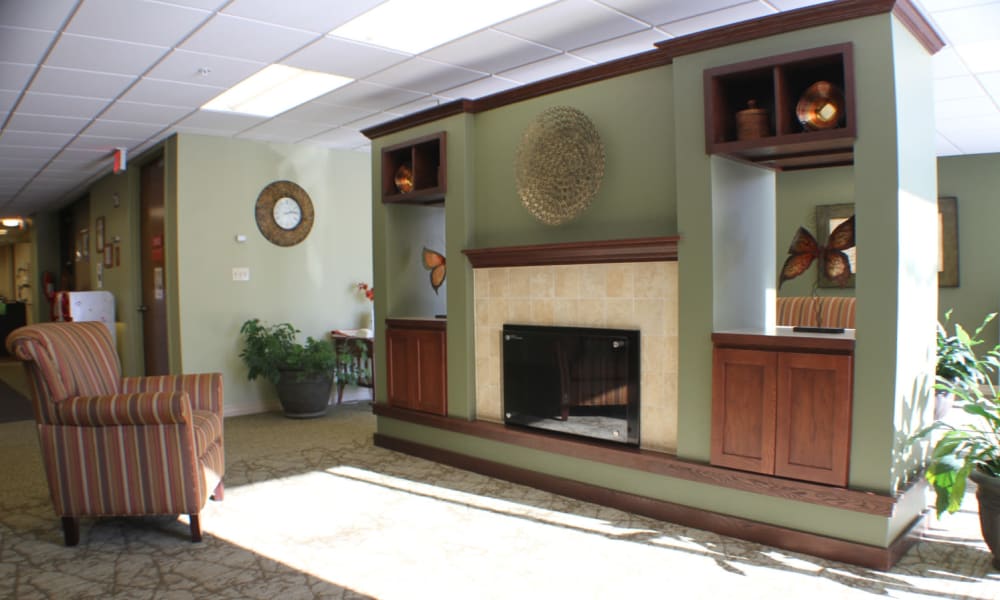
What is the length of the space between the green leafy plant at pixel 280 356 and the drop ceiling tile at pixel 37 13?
318cm

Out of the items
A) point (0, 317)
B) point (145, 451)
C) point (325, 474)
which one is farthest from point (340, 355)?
point (0, 317)

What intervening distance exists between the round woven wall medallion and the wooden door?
4217mm

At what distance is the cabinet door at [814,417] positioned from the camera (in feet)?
9.29

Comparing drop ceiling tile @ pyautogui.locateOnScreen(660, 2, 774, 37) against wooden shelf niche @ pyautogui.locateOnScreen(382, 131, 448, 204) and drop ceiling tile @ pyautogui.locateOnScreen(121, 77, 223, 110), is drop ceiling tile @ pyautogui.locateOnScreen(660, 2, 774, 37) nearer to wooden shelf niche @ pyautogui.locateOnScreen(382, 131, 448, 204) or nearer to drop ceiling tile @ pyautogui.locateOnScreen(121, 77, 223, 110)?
wooden shelf niche @ pyautogui.locateOnScreen(382, 131, 448, 204)

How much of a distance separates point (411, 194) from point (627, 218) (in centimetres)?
169

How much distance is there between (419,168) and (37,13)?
228 centimetres

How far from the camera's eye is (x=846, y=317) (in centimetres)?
527

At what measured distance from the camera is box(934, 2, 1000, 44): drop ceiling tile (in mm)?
3459

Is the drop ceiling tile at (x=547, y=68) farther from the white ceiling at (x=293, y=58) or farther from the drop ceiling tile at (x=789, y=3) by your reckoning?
the drop ceiling tile at (x=789, y=3)

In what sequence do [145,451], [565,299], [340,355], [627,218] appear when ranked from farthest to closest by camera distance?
[340,355], [565,299], [627,218], [145,451]

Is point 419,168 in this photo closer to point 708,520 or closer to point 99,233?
point 708,520

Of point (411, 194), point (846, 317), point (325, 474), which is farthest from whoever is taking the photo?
point (846, 317)

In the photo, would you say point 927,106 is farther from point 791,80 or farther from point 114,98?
point 114,98

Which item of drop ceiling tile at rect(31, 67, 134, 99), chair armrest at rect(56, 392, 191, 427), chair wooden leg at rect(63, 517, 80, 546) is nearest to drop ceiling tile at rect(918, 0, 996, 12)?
chair armrest at rect(56, 392, 191, 427)
